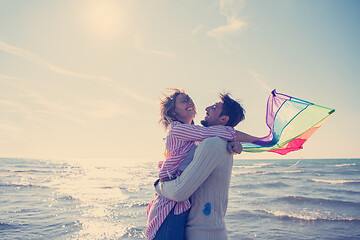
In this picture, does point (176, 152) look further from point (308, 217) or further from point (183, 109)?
point (308, 217)

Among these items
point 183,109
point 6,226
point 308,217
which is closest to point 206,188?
point 183,109

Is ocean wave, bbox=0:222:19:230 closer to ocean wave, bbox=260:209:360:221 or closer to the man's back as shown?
the man's back

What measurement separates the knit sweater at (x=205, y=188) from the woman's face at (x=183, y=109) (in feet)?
2.13

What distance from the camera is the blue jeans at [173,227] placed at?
183 centimetres

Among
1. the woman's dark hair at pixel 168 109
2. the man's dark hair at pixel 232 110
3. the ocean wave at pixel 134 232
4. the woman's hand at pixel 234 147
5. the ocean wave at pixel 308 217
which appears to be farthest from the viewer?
the ocean wave at pixel 308 217

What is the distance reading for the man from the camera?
68.5 inches

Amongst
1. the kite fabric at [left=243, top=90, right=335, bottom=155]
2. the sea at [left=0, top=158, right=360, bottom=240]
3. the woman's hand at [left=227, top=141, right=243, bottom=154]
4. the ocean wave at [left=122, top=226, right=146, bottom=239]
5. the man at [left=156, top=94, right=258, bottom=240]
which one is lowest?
the sea at [left=0, top=158, right=360, bottom=240]

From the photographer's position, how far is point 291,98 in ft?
7.80

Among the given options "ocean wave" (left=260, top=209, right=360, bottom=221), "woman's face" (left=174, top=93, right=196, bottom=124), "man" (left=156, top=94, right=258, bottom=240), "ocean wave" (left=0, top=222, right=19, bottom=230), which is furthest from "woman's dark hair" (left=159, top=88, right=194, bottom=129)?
"ocean wave" (left=260, top=209, right=360, bottom=221)

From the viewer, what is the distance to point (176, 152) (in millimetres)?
2057

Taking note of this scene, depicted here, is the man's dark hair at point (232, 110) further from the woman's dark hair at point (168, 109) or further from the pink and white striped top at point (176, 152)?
the woman's dark hair at point (168, 109)

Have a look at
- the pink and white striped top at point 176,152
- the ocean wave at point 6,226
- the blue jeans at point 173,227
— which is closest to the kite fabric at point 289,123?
the pink and white striped top at point 176,152

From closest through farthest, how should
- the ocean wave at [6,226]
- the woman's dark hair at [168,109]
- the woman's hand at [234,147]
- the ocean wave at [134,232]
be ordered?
1. the woman's hand at [234,147]
2. the woman's dark hair at [168,109]
3. the ocean wave at [134,232]
4. the ocean wave at [6,226]

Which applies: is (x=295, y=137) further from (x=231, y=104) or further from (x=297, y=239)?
(x=297, y=239)
